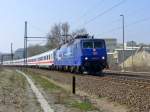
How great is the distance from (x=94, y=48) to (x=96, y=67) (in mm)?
1776

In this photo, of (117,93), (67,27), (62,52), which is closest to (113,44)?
(67,27)

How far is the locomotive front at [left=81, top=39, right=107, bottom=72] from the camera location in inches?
1700

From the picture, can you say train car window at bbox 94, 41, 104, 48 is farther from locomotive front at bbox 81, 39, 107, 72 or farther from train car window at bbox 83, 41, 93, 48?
train car window at bbox 83, 41, 93, 48

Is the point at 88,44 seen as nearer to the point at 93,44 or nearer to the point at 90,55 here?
the point at 93,44

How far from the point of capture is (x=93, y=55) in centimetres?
4344

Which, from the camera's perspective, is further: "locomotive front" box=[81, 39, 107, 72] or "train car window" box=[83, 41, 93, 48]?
"train car window" box=[83, 41, 93, 48]

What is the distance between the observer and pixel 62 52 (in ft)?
188

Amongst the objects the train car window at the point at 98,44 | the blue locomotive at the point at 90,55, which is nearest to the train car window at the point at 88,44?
the blue locomotive at the point at 90,55

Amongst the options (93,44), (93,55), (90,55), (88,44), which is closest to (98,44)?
(93,44)

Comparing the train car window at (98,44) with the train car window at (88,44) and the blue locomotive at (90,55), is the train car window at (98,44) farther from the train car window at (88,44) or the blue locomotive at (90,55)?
the train car window at (88,44)

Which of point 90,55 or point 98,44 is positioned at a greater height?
point 98,44

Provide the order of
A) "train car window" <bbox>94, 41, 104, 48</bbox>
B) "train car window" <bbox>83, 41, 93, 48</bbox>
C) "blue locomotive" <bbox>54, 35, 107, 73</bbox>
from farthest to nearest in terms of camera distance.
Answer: "train car window" <bbox>94, 41, 104, 48</bbox>, "train car window" <bbox>83, 41, 93, 48</bbox>, "blue locomotive" <bbox>54, 35, 107, 73</bbox>

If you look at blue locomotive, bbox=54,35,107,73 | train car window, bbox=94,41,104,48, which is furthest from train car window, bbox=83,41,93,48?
train car window, bbox=94,41,104,48

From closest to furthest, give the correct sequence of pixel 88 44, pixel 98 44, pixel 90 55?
pixel 90 55 < pixel 88 44 < pixel 98 44
